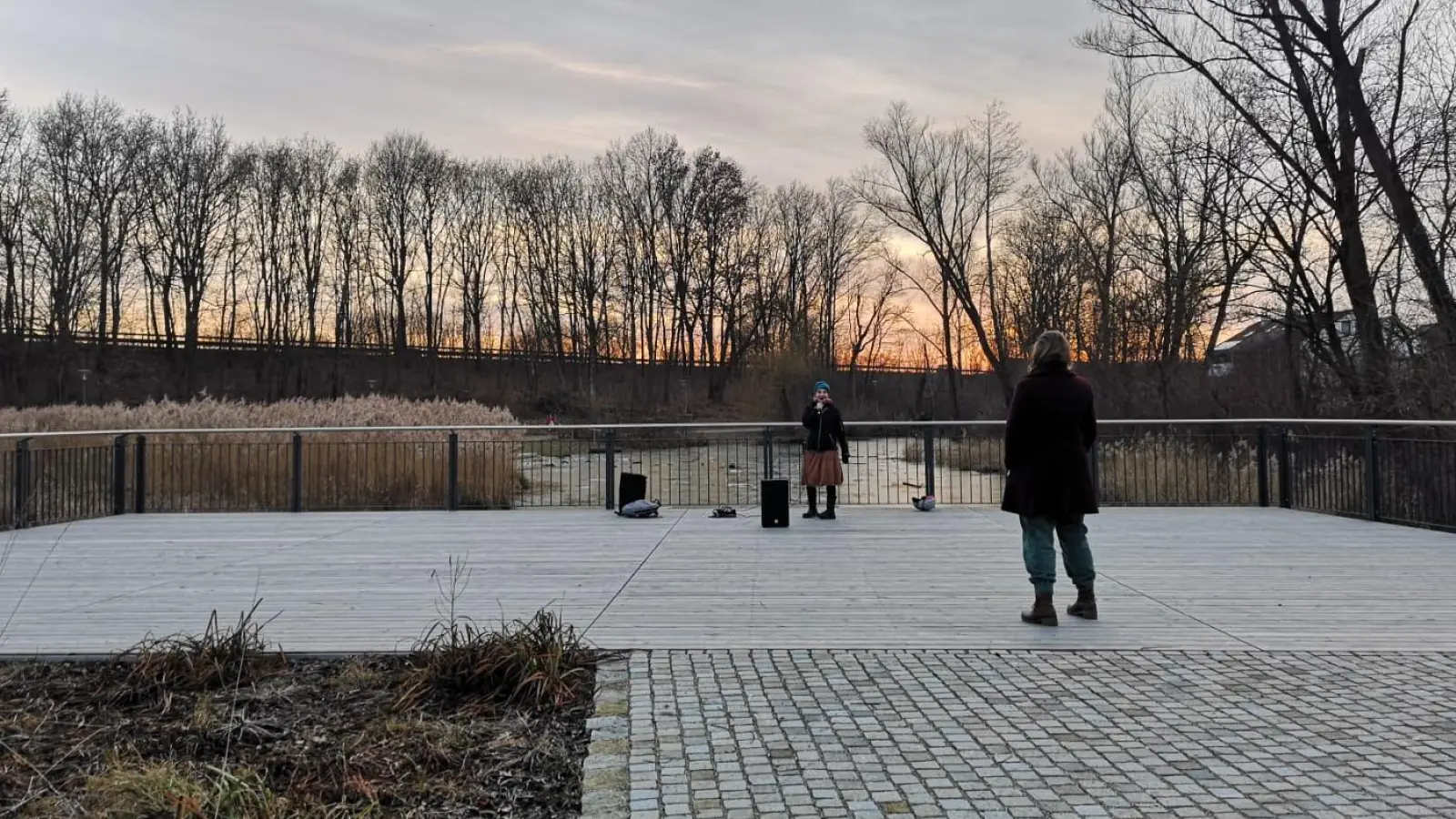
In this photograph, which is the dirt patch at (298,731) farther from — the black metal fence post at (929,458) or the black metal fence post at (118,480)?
the black metal fence post at (118,480)

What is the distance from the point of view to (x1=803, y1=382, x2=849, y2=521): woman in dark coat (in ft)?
36.0

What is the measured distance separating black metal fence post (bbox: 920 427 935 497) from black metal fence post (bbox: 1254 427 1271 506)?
4.38 m

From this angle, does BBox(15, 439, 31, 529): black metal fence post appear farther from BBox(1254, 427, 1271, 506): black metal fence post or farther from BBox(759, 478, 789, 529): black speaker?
BBox(1254, 427, 1271, 506): black metal fence post

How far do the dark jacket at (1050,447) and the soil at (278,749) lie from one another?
3.04 meters

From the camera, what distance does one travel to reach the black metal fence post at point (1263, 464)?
12.3 m

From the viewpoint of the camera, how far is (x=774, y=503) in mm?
10492

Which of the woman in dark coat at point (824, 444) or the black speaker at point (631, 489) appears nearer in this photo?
the woman in dark coat at point (824, 444)

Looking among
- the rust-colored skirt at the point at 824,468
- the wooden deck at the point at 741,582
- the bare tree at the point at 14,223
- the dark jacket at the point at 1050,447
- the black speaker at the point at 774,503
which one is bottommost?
the wooden deck at the point at 741,582

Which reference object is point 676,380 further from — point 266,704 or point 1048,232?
point 266,704

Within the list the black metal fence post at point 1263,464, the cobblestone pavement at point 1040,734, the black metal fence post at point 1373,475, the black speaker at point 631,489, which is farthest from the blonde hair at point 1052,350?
the black metal fence post at point 1263,464

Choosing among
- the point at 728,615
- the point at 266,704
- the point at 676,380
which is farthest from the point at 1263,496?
the point at 676,380

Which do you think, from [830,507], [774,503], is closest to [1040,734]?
[774,503]

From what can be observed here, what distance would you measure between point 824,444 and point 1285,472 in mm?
6476

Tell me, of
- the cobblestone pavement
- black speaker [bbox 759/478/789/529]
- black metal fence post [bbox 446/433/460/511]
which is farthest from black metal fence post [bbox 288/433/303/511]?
the cobblestone pavement
